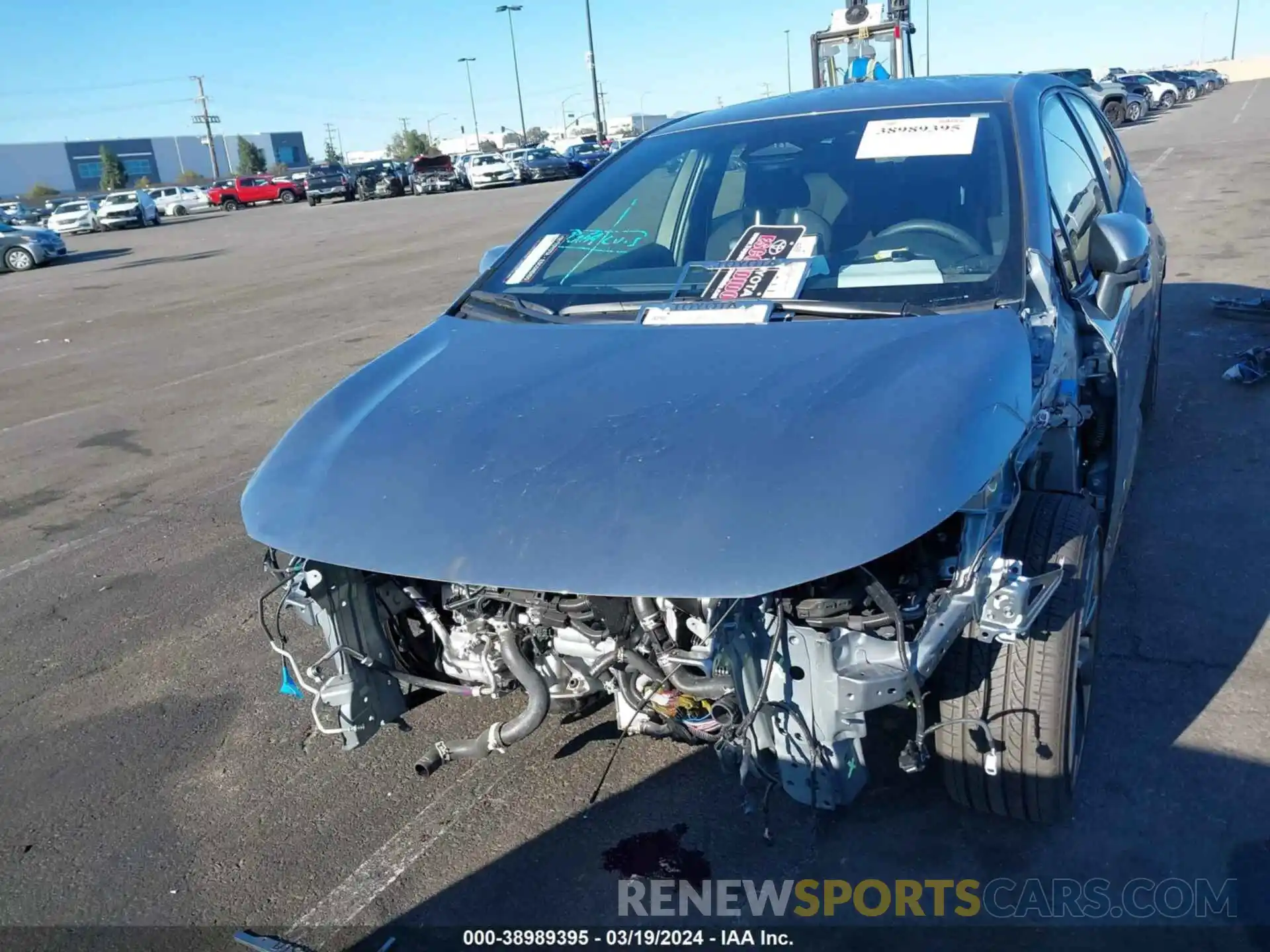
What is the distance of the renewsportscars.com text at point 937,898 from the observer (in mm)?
2441

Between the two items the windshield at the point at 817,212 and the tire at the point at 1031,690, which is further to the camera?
the windshield at the point at 817,212

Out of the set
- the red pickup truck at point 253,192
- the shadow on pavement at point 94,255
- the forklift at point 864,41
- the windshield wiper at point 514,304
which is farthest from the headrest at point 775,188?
the red pickup truck at point 253,192

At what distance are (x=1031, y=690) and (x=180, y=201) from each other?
54809mm

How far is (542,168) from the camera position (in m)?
40.3

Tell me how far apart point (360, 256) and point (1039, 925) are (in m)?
18.6

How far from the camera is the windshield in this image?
2.94m

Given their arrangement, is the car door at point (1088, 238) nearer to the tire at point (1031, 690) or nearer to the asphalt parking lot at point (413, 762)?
the asphalt parking lot at point (413, 762)

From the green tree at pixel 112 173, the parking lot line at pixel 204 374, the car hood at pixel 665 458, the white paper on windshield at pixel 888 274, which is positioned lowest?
the parking lot line at pixel 204 374

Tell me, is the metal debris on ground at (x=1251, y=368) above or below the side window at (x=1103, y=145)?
below

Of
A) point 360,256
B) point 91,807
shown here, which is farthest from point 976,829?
point 360,256

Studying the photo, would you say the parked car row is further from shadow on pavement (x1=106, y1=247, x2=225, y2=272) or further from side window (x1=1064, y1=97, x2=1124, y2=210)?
shadow on pavement (x1=106, y1=247, x2=225, y2=272)

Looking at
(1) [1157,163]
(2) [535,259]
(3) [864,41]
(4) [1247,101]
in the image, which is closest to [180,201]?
(3) [864,41]

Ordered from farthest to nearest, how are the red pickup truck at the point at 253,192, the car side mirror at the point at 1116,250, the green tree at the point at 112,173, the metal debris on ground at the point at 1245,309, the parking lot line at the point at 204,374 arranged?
the green tree at the point at 112,173 → the red pickup truck at the point at 253,192 → the parking lot line at the point at 204,374 → the metal debris on ground at the point at 1245,309 → the car side mirror at the point at 1116,250

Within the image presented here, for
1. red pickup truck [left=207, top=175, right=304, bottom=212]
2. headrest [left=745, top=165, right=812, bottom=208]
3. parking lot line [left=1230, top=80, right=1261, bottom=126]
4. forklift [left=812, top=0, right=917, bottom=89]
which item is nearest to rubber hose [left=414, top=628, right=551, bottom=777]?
headrest [left=745, top=165, right=812, bottom=208]
